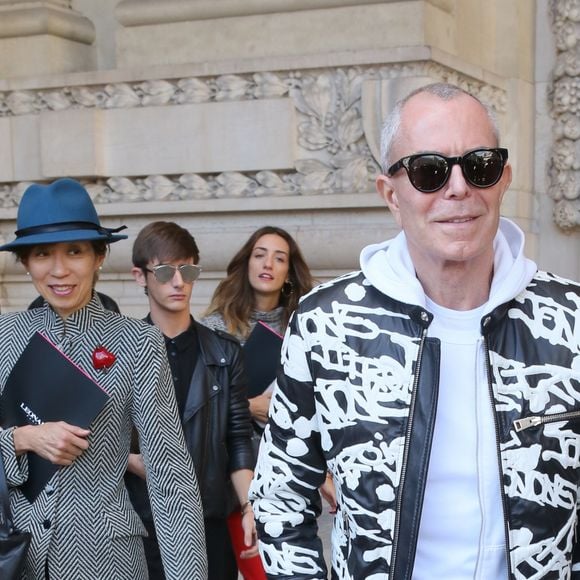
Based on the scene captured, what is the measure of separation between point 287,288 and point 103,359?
239 cm

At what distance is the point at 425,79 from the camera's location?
6.86 metres

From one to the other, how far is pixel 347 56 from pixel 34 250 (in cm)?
431

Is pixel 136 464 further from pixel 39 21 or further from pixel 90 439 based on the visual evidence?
pixel 39 21

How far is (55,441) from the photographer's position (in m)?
2.78

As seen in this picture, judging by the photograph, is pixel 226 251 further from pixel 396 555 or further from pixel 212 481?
pixel 396 555

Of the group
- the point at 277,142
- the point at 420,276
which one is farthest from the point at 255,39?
the point at 420,276

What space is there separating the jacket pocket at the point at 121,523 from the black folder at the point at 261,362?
1681 mm

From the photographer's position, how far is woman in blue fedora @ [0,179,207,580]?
9.29 feet

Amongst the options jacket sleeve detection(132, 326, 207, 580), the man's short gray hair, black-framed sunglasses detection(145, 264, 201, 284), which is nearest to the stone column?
black-framed sunglasses detection(145, 264, 201, 284)

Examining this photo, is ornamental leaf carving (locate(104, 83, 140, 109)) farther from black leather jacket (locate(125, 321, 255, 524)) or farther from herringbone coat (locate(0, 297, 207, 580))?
herringbone coat (locate(0, 297, 207, 580))

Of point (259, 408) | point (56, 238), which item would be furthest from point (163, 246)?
point (56, 238)

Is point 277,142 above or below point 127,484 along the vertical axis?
above

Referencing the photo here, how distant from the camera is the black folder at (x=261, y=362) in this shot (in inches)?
181

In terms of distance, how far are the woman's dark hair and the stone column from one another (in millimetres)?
3726
